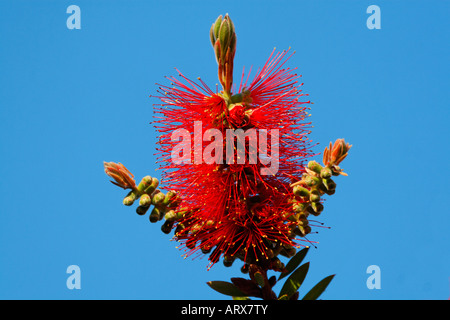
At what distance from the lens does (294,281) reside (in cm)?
338

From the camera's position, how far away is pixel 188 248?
3.40m

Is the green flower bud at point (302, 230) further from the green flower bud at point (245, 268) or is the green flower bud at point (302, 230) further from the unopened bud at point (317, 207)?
the green flower bud at point (245, 268)

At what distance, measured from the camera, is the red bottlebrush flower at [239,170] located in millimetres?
3309

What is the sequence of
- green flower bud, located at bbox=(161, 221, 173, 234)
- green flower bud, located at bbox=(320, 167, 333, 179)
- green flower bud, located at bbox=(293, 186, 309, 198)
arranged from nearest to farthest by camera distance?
green flower bud, located at bbox=(320, 167, 333, 179) < green flower bud, located at bbox=(293, 186, 309, 198) < green flower bud, located at bbox=(161, 221, 173, 234)

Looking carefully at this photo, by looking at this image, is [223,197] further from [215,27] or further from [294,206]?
[215,27]

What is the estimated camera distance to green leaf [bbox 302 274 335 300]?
11.0 feet

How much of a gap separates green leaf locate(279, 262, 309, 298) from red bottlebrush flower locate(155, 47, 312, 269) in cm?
15

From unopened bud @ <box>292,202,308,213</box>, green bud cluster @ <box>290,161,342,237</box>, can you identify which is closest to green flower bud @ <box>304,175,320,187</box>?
green bud cluster @ <box>290,161,342,237</box>

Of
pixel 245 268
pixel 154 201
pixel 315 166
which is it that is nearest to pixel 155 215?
pixel 154 201

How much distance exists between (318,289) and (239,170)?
0.77m

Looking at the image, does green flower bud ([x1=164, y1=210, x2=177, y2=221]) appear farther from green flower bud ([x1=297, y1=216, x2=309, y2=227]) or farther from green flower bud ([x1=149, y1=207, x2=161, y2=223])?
green flower bud ([x1=297, y1=216, x2=309, y2=227])
